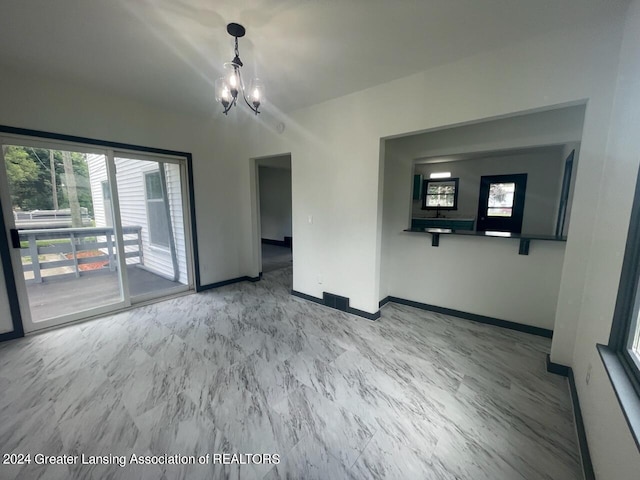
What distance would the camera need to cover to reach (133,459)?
1.41 m

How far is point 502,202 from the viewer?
19.5 feet

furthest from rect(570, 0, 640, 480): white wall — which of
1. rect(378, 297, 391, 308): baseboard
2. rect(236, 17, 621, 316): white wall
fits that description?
rect(378, 297, 391, 308): baseboard

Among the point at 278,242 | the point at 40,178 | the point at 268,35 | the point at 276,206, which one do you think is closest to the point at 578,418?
the point at 268,35

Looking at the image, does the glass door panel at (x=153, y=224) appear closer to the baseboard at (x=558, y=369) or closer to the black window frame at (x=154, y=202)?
the black window frame at (x=154, y=202)

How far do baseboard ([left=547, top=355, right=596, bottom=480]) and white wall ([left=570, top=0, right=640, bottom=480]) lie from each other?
64 millimetres

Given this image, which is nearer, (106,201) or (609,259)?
(609,259)

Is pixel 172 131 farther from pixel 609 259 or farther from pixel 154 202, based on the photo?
pixel 609 259

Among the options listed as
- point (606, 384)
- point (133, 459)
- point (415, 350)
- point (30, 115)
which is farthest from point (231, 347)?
point (30, 115)

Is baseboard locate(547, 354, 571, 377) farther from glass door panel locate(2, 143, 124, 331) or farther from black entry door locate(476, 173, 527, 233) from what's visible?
glass door panel locate(2, 143, 124, 331)

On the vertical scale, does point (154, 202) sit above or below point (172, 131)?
below

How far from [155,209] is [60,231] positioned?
1.11 m

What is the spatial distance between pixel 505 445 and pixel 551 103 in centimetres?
250

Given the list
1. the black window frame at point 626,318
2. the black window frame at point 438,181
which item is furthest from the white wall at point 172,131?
the black window frame at point 438,181

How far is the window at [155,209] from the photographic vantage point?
3736mm
